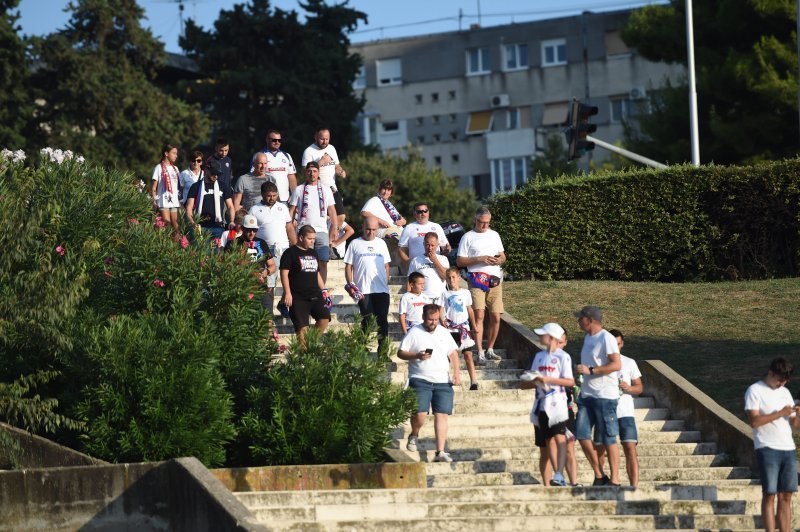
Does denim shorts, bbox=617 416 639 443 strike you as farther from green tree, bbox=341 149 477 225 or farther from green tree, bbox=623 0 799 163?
green tree, bbox=341 149 477 225

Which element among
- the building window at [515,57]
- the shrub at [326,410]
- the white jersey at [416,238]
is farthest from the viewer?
the building window at [515,57]

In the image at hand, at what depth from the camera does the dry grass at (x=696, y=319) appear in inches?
685

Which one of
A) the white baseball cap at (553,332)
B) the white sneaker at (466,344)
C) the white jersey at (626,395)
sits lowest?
the white jersey at (626,395)

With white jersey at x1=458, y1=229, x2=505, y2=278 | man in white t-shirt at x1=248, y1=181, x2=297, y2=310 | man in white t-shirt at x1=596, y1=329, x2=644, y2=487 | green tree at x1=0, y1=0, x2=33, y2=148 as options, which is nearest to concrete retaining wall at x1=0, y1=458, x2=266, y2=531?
man in white t-shirt at x1=596, y1=329, x2=644, y2=487

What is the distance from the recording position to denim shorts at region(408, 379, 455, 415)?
44.9 feet

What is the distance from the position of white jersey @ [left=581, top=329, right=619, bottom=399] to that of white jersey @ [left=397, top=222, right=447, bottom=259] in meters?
4.90

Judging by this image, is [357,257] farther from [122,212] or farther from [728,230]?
[728,230]

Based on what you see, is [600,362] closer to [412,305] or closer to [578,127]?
[412,305]

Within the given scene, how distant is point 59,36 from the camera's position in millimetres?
39625

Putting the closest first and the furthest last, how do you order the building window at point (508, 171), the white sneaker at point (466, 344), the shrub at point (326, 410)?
the shrub at point (326, 410)
the white sneaker at point (466, 344)
the building window at point (508, 171)

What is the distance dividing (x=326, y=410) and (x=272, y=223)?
15.6 feet

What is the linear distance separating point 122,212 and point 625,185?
35.3ft

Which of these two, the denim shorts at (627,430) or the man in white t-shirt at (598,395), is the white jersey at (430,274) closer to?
the man in white t-shirt at (598,395)

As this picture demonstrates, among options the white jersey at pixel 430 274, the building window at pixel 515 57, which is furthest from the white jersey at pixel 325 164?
the building window at pixel 515 57
